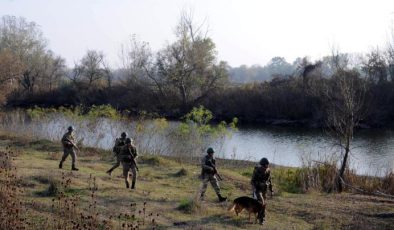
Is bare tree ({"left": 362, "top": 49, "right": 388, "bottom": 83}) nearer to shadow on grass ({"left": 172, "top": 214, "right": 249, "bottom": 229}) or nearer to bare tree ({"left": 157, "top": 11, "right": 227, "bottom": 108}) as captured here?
bare tree ({"left": 157, "top": 11, "right": 227, "bottom": 108})

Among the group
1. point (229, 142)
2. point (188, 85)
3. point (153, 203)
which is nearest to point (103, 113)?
point (229, 142)

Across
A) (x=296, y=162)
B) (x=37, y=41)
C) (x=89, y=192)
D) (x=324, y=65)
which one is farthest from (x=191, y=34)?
(x=89, y=192)

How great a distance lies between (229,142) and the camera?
128 ft

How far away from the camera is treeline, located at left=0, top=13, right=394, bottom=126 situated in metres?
57.7

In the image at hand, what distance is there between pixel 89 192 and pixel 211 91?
52502 millimetres

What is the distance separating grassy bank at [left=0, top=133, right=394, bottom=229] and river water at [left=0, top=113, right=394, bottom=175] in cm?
439

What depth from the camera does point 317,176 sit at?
19.9 metres

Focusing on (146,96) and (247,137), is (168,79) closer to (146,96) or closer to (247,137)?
(146,96)

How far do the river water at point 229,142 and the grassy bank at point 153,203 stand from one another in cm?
439

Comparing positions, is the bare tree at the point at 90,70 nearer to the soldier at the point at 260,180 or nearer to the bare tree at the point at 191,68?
the bare tree at the point at 191,68

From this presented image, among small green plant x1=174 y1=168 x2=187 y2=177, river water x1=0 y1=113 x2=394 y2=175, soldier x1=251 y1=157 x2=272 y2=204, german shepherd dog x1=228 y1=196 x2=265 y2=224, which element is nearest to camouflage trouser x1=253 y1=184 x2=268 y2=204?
soldier x1=251 y1=157 x2=272 y2=204

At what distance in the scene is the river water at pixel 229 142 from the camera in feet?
91.5

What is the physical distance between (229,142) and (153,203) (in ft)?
82.5

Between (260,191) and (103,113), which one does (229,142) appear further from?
(260,191)
